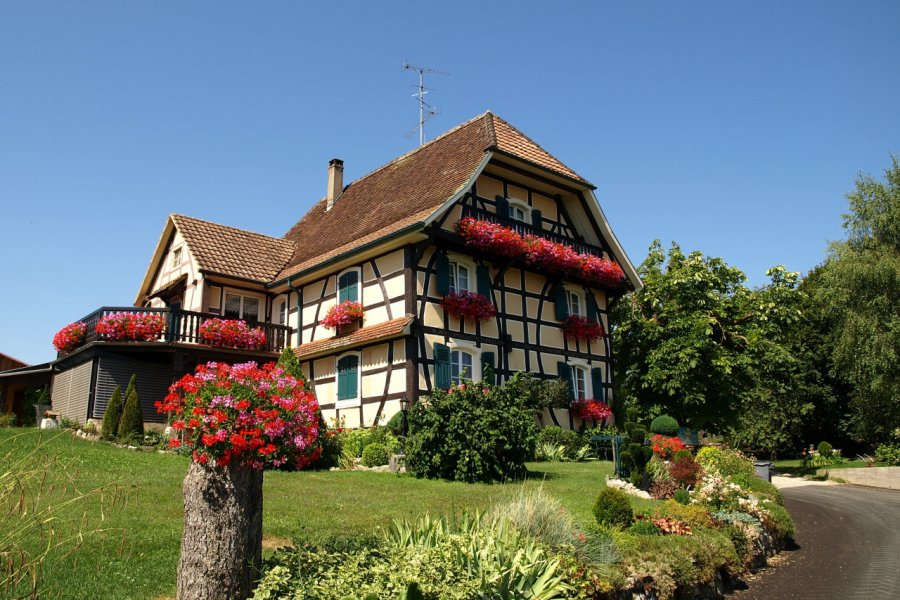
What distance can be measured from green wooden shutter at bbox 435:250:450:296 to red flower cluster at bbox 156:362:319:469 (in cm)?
1262

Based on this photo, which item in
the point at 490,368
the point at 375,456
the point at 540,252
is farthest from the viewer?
the point at 540,252

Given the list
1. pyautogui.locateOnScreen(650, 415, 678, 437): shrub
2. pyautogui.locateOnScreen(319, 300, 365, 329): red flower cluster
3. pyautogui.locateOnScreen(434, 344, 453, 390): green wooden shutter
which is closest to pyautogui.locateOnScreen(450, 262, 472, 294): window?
pyautogui.locateOnScreen(434, 344, 453, 390): green wooden shutter

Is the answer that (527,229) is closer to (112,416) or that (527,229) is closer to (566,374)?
(566,374)

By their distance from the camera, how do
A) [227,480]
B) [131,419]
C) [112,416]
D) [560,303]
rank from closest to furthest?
[227,480], [131,419], [112,416], [560,303]

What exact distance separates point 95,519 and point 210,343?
40.3ft

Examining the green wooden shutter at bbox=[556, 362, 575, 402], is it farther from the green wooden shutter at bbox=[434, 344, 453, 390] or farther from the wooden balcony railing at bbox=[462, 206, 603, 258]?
the green wooden shutter at bbox=[434, 344, 453, 390]

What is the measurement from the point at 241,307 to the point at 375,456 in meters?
9.55

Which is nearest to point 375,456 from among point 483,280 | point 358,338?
point 358,338

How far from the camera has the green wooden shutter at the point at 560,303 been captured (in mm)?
22500

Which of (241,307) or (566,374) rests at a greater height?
(241,307)

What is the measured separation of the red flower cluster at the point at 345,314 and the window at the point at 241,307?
401 cm

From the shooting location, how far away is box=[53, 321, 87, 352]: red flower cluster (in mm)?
20734

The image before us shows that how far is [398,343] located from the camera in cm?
1877

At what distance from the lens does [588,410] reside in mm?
21578
